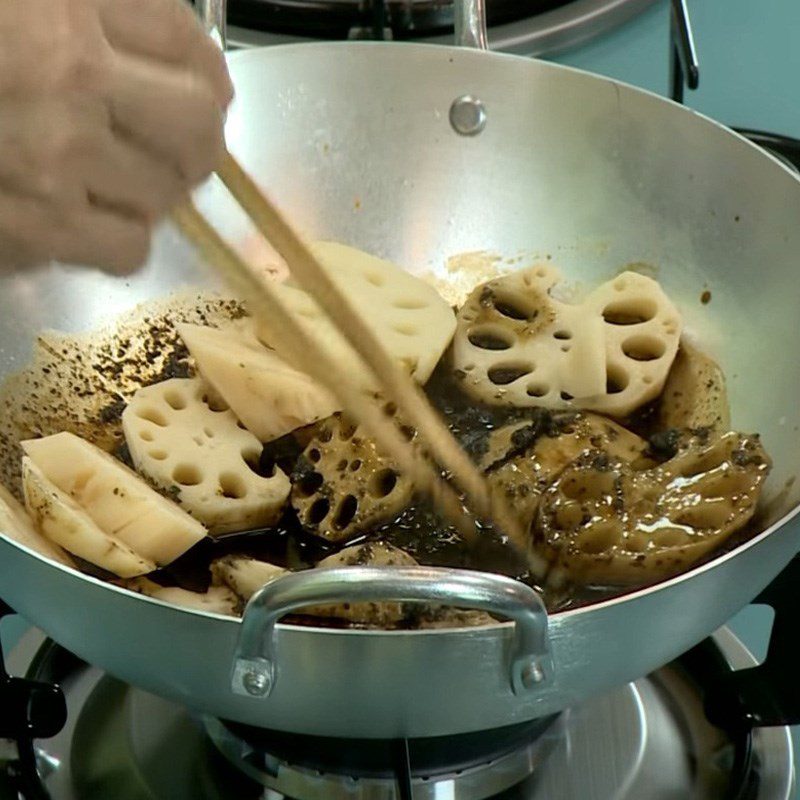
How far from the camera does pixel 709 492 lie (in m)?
0.59

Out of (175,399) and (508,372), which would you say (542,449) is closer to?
(508,372)

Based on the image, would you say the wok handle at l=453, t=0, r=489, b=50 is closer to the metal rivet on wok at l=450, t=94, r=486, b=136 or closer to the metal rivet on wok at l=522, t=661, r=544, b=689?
the metal rivet on wok at l=450, t=94, r=486, b=136

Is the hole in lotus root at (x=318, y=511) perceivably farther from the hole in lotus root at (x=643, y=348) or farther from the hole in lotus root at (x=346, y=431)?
the hole in lotus root at (x=643, y=348)

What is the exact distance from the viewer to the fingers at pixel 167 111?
448mm

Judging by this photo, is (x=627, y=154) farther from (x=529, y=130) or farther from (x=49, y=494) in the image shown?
(x=49, y=494)

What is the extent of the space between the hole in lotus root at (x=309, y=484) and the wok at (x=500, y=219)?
18cm

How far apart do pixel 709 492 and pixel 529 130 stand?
0.32 metres

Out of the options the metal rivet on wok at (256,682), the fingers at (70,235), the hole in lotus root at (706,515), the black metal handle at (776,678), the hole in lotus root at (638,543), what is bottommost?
the black metal handle at (776,678)

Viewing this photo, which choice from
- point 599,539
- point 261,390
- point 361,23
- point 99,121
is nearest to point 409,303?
point 261,390

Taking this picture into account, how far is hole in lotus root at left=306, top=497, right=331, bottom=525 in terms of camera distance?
64cm

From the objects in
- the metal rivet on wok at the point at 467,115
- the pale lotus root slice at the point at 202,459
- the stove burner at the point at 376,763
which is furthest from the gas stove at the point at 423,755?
the metal rivet on wok at the point at 467,115

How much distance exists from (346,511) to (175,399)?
13 centimetres

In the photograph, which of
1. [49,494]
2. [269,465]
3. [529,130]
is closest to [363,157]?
[529,130]

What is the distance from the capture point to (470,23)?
2.59ft
